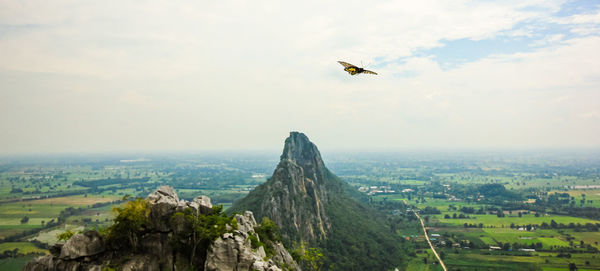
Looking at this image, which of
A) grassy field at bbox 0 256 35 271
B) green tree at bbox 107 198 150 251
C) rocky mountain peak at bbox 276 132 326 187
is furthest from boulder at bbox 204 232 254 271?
rocky mountain peak at bbox 276 132 326 187

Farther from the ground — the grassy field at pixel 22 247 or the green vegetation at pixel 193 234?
the green vegetation at pixel 193 234

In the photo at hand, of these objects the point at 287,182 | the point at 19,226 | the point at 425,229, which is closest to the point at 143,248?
the point at 287,182

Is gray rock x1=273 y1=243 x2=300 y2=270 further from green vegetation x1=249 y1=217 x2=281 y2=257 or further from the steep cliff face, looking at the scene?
the steep cliff face

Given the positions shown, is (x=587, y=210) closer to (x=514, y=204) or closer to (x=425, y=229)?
(x=514, y=204)

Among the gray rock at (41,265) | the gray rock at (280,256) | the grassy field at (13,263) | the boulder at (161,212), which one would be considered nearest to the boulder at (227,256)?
the boulder at (161,212)

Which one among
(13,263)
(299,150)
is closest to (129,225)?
(13,263)

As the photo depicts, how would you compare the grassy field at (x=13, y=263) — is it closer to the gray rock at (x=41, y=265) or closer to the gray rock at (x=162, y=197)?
the gray rock at (x=41, y=265)

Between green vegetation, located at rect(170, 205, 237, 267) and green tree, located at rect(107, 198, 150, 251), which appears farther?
green vegetation, located at rect(170, 205, 237, 267)
